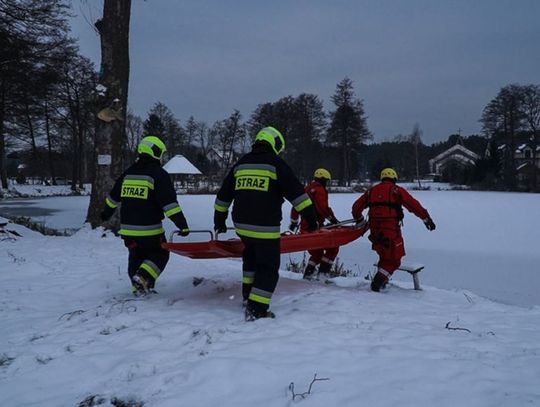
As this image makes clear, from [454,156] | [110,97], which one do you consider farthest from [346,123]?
[110,97]

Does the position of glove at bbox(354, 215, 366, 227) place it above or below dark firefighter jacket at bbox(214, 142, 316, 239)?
below

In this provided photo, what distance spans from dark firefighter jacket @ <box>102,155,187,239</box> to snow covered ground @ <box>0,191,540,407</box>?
2.59ft

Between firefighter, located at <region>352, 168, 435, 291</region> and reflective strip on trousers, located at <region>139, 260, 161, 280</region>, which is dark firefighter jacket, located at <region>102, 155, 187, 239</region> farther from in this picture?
firefighter, located at <region>352, 168, 435, 291</region>

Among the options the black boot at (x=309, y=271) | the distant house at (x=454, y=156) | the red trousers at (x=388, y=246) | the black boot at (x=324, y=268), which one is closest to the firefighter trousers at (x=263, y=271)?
the red trousers at (x=388, y=246)

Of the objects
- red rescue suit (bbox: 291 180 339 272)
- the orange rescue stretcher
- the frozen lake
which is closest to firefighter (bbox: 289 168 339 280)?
red rescue suit (bbox: 291 180 339 272)

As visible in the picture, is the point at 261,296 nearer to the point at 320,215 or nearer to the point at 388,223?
the point at 388,223

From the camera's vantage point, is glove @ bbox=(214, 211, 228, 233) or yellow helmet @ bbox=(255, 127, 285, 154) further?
glove @ bbox=(214, 211, 228, 233)

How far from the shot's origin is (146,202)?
516 centimetres

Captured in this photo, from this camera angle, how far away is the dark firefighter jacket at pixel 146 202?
512 cm

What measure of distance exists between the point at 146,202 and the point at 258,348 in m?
2.35

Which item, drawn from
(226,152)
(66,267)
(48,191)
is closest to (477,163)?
(226,152)

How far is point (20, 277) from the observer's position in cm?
638

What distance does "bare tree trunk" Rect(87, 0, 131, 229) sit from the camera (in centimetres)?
993

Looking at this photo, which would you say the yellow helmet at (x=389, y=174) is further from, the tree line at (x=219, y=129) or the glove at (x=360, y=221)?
the tree line at (x=219, y=129)
